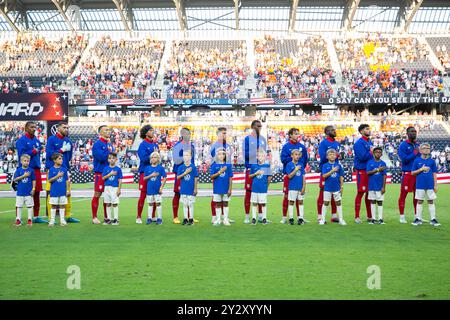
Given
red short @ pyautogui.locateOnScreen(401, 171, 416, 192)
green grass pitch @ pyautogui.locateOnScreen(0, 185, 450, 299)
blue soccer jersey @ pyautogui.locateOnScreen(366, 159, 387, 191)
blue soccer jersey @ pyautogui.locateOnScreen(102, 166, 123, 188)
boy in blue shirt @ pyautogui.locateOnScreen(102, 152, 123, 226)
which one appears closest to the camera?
green grass pitch @ pyautogui.locateOnScreen(0, 185, 450, 299)

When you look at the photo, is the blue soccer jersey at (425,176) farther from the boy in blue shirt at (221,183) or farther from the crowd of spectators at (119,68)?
the crowd of spectators at (119,68)

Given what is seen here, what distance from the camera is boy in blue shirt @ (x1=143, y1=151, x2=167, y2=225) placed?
43.2 ft

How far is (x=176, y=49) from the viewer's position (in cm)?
5744

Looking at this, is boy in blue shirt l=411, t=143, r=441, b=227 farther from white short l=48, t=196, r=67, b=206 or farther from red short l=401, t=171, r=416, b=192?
white short l=48, t=196, r=67, b=206

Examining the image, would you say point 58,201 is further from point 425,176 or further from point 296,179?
point 425,176

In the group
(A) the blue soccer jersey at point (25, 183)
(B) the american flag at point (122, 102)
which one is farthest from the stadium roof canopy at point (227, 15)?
(A) the blue soccer jersey at point (25, 183)

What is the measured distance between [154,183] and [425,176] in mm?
5876

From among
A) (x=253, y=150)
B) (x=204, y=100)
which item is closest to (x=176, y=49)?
(x=204, y=100)

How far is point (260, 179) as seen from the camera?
1308 cm

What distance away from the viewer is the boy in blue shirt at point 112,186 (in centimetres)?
1315

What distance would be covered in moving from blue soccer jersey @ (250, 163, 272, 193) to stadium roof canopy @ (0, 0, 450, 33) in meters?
46.6

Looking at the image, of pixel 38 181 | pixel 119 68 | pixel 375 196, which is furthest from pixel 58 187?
pixel 119 68

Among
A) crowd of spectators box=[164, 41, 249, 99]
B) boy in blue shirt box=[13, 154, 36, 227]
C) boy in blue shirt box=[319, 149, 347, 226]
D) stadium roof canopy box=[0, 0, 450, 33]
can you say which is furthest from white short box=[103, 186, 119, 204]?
stadium roof canopy box=[0, 0, 450, 33]
